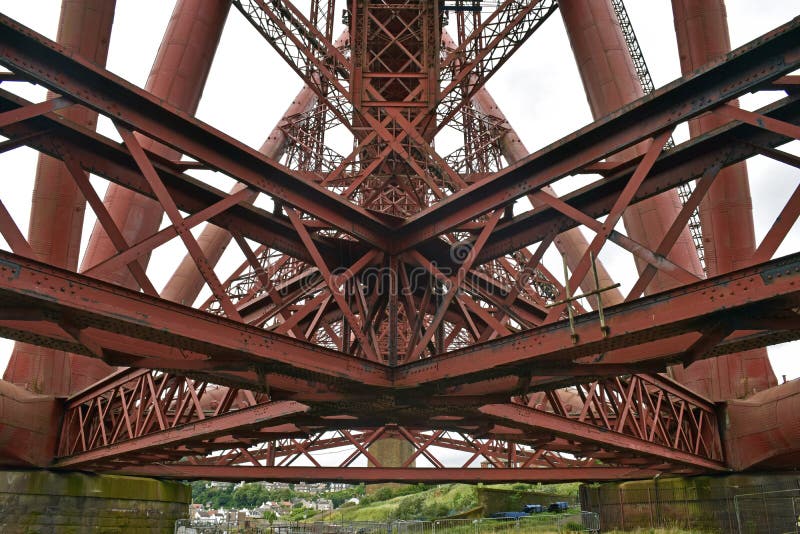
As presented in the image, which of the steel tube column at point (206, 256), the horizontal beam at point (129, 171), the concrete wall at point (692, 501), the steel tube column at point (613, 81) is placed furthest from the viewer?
the steel tube column at point (206, 256)

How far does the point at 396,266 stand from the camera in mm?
10562

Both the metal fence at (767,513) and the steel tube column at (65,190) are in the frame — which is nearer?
the steel tube column at (65,190)

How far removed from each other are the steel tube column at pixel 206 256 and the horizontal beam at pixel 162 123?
760 cm

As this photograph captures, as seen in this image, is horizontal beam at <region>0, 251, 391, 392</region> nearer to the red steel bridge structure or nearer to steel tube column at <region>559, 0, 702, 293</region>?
the red steel bridge structure

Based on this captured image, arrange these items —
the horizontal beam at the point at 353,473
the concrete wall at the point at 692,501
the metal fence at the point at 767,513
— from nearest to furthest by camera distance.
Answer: the metal fence at the point at 767,513, the concrete wall at the point at 692,501, the horizontal beam at the point at 353,473

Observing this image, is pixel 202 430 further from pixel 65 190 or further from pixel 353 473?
pixel 353 473

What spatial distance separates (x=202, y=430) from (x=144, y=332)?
6464mm

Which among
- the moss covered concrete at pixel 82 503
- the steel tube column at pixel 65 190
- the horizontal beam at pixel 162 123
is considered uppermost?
the steel tube column at pixel 65 190

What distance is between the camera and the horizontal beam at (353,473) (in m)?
19.5

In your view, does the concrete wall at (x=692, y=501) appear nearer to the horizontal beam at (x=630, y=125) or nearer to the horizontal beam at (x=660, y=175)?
the horizontal beam at (x=660, y=175)

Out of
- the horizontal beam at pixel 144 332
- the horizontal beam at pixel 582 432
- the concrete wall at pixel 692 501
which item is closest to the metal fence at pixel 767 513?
the concrete wall at pixel 692 501

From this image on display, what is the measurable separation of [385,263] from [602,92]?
6.94m

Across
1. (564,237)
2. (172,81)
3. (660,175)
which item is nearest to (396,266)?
(660,175)

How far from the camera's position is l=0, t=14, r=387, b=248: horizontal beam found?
648 centimetres
